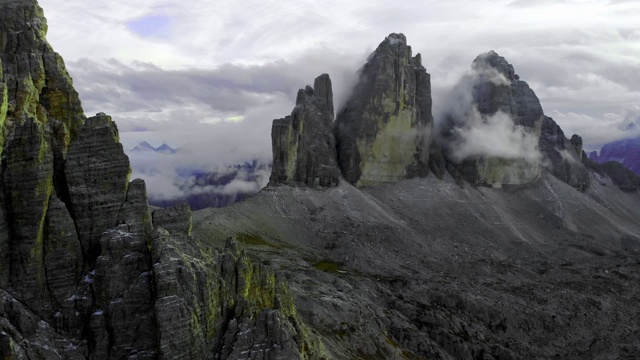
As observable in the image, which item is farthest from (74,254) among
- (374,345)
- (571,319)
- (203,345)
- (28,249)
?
(571,319)

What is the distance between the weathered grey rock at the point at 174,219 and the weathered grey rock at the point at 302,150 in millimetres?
129878

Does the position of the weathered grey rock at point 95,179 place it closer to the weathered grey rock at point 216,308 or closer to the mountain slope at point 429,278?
the weathered grey rock at point 216,308

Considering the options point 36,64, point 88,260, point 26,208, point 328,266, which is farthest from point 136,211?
point 328,266

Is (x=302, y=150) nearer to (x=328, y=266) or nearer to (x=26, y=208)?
(x=328, y=266)

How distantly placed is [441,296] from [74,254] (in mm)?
89231

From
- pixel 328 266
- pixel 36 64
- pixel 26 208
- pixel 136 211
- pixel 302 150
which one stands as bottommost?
pixel 328 266

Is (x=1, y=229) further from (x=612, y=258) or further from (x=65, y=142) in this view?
(x=612, y=258)

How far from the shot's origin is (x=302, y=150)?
632 feet

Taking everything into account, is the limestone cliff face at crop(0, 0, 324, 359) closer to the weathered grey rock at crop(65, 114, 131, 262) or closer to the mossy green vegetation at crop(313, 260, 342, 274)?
the weathered grey rock at crop(65, 114, 131, 262)

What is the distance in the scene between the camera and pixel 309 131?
196 m

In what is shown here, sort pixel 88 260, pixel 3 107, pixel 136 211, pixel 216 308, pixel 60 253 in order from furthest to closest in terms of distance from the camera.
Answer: pixel 216 308, pixel 136 211, pixel 88 260, pixel 60 253, pixel 3 107

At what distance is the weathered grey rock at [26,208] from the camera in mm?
47000

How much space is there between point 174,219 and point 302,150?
13755 centimetres

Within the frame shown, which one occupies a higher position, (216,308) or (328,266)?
(216,308)
